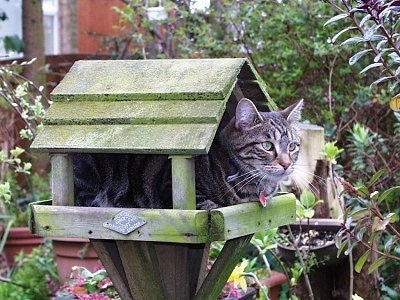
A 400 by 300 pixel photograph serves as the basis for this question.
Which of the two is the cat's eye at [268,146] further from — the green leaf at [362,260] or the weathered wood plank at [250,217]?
the green leaf at [362,260]

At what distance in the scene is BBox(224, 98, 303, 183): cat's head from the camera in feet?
8.55

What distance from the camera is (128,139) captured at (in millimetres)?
2406

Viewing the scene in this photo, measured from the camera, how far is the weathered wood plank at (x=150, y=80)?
2484 mm

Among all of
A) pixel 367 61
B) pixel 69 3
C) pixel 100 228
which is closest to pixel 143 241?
pixel 100 228

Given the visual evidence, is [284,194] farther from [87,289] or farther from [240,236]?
[87,289]

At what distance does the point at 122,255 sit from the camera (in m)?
2.67

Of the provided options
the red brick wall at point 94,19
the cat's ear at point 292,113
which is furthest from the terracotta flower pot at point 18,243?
the red brick wall at point 94,19

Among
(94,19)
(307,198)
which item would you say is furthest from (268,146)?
(94,19)

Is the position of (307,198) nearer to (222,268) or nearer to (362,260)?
(362,260)

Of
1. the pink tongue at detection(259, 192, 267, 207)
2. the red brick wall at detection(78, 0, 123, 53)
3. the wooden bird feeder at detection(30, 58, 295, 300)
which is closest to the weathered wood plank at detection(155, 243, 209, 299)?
the wooden bird feeder at detection(30, 58, 295, 300)

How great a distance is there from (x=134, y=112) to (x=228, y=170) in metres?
0.38

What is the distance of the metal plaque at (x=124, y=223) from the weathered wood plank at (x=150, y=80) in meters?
0.38

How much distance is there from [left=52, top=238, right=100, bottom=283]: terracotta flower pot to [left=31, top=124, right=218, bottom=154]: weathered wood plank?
275 cm

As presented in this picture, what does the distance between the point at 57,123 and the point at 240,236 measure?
2.24 feet
